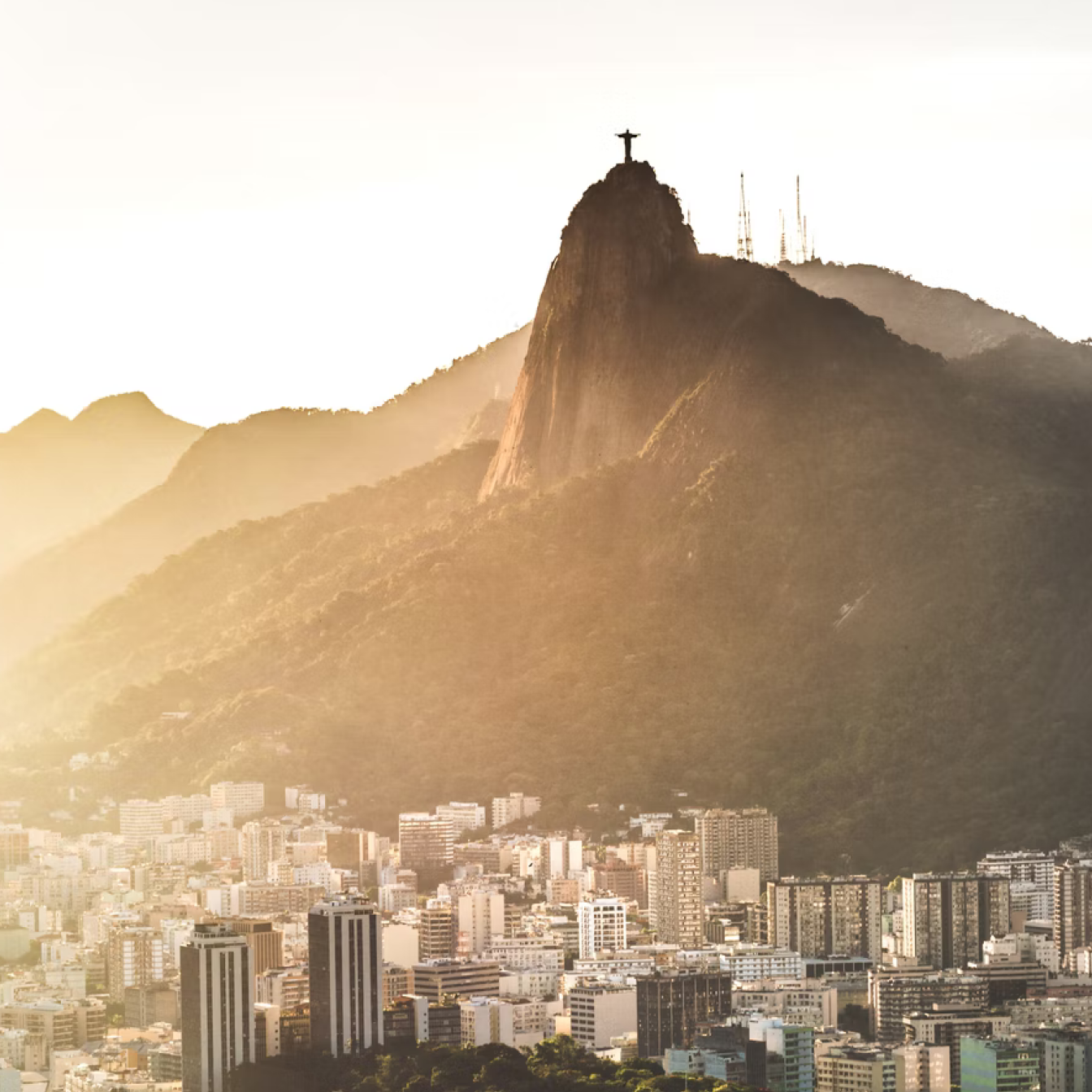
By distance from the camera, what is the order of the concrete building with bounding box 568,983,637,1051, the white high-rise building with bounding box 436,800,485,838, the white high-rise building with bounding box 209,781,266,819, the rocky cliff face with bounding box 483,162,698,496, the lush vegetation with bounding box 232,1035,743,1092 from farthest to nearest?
the rocky cliff face with bounding box 483,162,698,496, the white high-rise building with bounding box 209,781,266,819, the white high-rise building with bounding box 436,800,485,838, the concrete building with bounding box 568,983,637,1051, the lush vegetation with bounding box 232,1035,743,1092

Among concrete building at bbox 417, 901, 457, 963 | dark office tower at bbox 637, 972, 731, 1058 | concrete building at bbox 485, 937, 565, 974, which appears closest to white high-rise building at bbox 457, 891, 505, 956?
concrete building at bbox 417, 901, 457, 963

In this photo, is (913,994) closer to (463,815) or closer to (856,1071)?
(856,1071)

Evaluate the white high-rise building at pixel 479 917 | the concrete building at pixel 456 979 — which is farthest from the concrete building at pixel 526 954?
the concrete building at pixel 456 979

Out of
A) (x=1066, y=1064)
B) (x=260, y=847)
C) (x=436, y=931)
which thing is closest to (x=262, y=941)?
(x=436, y=931)

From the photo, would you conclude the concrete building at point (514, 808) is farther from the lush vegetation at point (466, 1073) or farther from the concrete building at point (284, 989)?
the lush vegetation at point (466, 1073)

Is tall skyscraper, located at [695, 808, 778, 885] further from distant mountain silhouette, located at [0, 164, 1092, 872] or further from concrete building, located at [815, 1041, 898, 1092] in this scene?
concrete building, located at [815, 1041, 898, 1092]

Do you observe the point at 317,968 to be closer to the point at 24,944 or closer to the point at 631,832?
the point at 24,944

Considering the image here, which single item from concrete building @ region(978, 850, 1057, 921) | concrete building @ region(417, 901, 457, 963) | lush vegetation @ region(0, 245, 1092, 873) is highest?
lush vegetation @ region(0, 245, 1092, 873)
